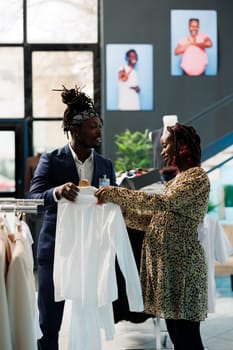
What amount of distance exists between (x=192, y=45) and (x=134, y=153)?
2.18 metres

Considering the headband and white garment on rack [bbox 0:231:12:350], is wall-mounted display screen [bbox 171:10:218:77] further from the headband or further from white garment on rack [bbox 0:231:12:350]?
white garment on rack [bbox 0:231:12:350]

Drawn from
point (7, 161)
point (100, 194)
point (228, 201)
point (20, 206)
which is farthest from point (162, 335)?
point (7, 161)

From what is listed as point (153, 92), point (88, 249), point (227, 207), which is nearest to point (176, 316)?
point (88, 249)

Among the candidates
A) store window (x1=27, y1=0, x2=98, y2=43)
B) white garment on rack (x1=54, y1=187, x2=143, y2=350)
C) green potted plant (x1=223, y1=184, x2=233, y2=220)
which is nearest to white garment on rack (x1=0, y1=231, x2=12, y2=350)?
white garment on rack (x1=54, y1=187, x2=143, y2=350)

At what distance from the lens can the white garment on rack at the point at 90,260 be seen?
8.90ft

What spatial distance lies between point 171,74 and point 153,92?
0.42 metres

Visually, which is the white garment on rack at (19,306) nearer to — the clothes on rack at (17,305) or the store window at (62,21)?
the clothes on rack at (17,305)

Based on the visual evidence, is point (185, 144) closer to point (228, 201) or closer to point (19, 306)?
point (19, 306)

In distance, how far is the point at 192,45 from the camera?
34.4 ft

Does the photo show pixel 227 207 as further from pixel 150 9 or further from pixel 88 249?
pixel 88 249

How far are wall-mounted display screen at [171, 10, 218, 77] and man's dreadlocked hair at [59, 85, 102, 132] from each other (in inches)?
290

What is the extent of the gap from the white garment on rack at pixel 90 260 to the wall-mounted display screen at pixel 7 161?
25.4ft

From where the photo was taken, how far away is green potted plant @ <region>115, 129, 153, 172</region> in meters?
9.64

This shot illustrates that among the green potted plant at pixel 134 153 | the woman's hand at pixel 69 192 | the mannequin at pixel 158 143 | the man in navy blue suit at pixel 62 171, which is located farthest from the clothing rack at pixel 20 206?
the green potted plant at pixel 134 153
